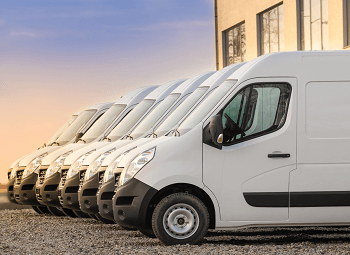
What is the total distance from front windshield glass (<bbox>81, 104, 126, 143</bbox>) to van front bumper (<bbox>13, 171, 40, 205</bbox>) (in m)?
1.41

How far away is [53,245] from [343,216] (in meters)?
3.95

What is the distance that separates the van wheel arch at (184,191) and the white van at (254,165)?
13mm

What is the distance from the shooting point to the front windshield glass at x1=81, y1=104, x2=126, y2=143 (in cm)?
1411

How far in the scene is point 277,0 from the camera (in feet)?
89.5

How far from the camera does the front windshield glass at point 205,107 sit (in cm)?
917

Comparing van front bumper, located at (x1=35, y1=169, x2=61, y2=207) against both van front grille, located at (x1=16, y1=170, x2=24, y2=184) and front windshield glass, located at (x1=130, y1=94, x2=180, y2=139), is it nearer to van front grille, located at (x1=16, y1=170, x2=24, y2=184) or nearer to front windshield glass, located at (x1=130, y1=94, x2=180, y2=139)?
van front grille, located at (x1=16, y1=170, x2=24, y2=184)

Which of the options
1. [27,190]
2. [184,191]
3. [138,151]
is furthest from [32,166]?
[184,191]

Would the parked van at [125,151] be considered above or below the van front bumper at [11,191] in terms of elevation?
above

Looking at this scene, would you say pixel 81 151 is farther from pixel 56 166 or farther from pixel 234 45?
pixel 234 45

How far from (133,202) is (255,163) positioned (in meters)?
1.64

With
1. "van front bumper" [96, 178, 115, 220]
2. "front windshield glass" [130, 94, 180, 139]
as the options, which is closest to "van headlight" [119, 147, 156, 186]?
"van front bumper" [96, 178, 115, 220]

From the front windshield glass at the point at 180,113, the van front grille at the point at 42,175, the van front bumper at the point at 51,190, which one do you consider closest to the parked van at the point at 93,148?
the van front bumper at the point at 51,190

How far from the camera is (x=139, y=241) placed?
9992mm

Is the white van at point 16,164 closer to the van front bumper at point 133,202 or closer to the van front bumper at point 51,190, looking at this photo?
the van front bumper at point 51,190
